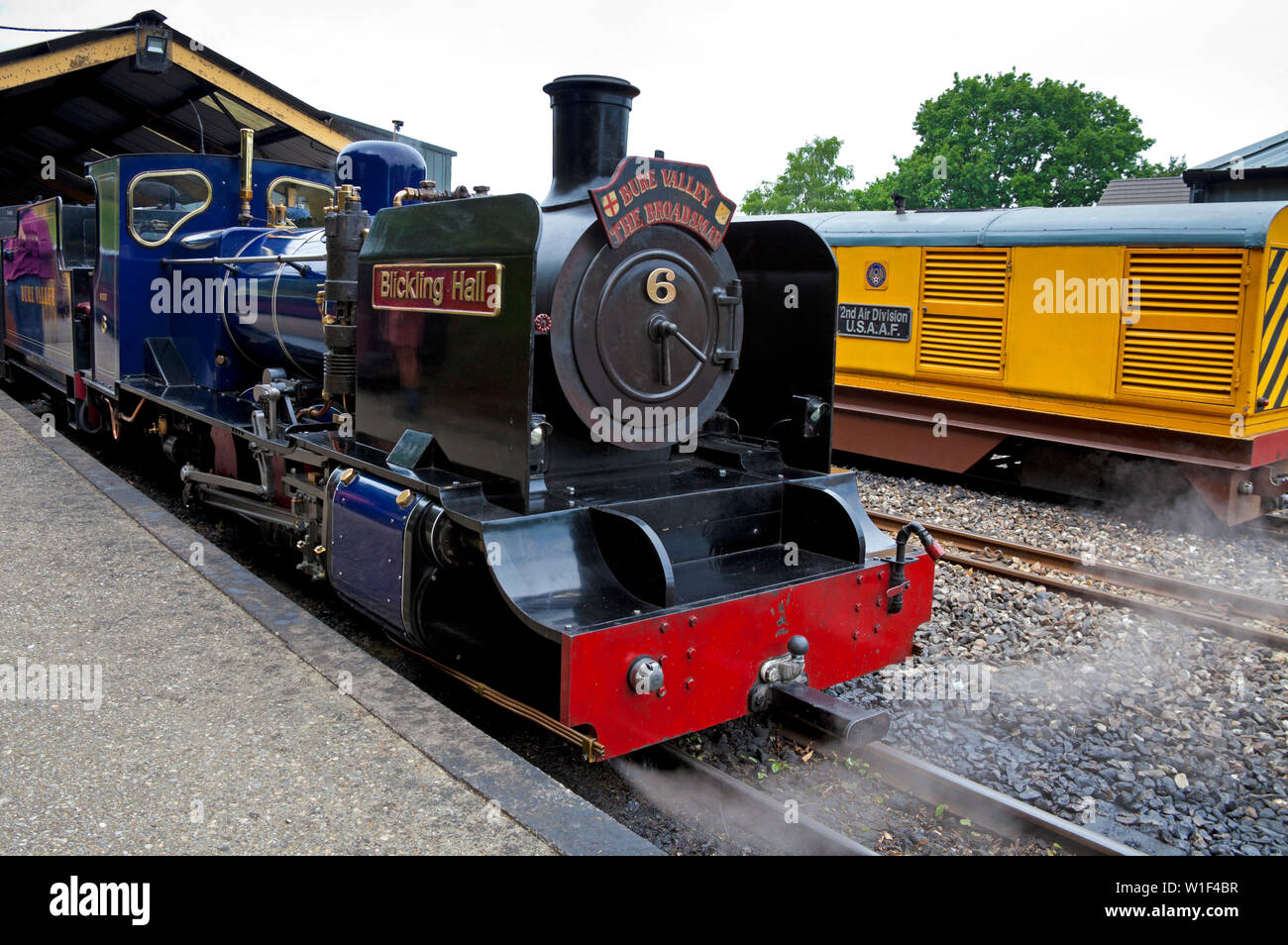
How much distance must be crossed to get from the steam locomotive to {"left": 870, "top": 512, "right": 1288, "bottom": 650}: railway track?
1.95 metres

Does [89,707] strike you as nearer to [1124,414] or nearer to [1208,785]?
[1208,785]

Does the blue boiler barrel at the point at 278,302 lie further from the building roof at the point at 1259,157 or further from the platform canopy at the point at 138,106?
the building roof at the point at 1259,157

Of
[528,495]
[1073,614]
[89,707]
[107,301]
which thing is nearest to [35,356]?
[107,301]

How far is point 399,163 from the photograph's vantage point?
568 cm

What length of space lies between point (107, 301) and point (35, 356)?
13.2 feet

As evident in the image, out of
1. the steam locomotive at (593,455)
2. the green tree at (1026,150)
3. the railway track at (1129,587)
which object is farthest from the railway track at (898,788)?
the green tree at (1026,150)

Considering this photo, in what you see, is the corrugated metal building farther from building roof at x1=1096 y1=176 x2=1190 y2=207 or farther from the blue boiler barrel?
the blue boiler barrel

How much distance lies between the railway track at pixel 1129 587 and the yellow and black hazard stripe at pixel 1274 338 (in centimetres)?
238

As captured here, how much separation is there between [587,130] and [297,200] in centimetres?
413

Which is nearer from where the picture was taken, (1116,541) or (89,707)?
(89,707)

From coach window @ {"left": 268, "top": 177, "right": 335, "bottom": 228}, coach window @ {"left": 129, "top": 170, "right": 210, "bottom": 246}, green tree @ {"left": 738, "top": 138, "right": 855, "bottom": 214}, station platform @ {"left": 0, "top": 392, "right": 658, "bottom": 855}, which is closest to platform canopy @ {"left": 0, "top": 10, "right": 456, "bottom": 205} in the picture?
coach window @ {"left": 129, "top": 170, "right": 210, "bottom": 246}

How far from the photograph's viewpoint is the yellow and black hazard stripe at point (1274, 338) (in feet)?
24.1

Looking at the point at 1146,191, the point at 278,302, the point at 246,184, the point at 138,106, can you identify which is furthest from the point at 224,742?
the point at 1146,191

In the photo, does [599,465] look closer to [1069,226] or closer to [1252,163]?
[1069,226]
